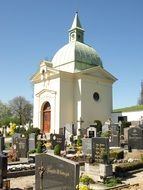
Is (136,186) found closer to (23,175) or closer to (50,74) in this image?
(23,175)

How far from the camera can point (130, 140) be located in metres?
21.3

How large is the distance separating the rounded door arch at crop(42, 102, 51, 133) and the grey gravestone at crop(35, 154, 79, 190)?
2799 centimetres

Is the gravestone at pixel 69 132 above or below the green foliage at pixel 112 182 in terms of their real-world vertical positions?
above

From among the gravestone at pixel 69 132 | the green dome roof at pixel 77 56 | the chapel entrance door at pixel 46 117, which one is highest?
the green dome roof at pixel 77 56

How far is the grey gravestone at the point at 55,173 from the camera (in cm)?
881

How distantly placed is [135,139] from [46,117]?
1916 cm

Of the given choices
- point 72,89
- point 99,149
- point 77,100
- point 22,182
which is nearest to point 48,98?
point 72,89

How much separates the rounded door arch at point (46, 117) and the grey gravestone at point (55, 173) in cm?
2799

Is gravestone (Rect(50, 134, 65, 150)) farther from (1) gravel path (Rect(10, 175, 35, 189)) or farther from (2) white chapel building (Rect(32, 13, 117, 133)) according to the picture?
(2) white chapel building (Rect(32, 13, 117, 133))

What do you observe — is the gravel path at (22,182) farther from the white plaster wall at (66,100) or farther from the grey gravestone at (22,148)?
the white plaster wall at (66,100)

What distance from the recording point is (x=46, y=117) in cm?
3903

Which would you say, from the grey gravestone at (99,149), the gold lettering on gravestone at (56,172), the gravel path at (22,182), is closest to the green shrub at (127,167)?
the grey gravestone at (99,149)

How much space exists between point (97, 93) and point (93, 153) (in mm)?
24235

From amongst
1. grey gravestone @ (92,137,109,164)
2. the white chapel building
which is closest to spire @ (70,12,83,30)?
the white chapel building
